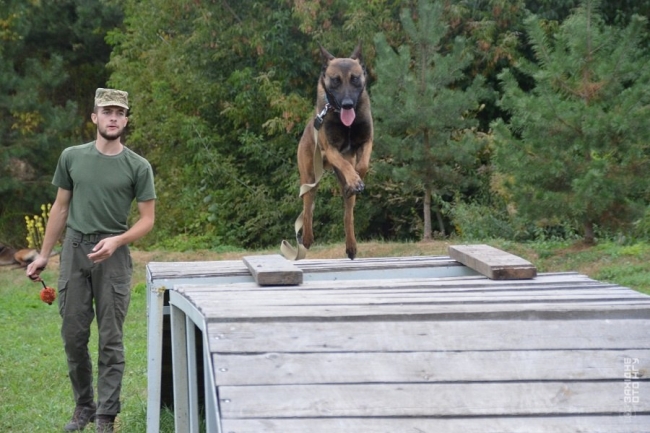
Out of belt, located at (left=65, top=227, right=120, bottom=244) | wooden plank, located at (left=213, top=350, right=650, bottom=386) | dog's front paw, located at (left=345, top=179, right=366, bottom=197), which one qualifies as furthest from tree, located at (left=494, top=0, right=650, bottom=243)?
wooden plank, located at (left=213, top=350, right=650, bottom=386)

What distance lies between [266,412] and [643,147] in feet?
29.2

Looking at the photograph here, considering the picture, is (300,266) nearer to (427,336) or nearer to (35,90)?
(427,336)

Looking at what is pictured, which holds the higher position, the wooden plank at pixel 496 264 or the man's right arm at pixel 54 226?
the man's right arm at pixel 54 226

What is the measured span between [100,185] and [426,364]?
256 cm

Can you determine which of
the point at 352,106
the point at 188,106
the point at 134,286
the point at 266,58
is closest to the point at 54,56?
the point at 188,106

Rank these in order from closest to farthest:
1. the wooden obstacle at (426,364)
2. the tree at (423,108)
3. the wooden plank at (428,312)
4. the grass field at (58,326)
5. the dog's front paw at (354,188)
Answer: the wooden obstacle at (426,364), the wooden plank at (428,312), the dog's front paw at (354,188), the grass field at (58,326), the tree at (423,108)

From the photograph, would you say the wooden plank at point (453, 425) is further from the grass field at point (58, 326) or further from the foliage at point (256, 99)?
the foliage at point (256, 99)

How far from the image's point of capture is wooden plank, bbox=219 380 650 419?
309cm

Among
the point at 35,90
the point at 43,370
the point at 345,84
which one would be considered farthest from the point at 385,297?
the point at 35,90

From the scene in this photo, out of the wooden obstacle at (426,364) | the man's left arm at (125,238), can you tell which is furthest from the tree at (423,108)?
the wooden obstacle at (426,364)

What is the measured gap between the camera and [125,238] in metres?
5.14

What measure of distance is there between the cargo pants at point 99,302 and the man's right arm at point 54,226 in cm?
10

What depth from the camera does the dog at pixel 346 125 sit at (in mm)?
5887

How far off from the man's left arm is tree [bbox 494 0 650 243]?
6576 mm
